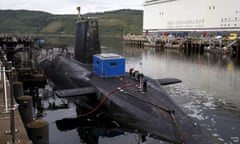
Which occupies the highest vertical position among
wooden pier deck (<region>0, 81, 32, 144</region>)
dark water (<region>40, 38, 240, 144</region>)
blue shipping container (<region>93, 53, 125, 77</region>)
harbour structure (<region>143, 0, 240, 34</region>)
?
harbour structure (<region>143, 0, 240, 34</region>)

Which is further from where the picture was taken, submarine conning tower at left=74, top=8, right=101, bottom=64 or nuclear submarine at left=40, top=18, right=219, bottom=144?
submarine conning tower at left=74, top=8, right=101, bottom=64

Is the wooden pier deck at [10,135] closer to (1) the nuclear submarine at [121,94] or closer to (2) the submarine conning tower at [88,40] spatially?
(1) the nuclear submarine at [121,94]

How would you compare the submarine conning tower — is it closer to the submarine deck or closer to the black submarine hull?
the black submarine hull

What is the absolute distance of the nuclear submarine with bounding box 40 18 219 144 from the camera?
35.9ft

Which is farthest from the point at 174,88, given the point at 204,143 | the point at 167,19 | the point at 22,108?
the point at 167,19

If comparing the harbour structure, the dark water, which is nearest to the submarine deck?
the dark water

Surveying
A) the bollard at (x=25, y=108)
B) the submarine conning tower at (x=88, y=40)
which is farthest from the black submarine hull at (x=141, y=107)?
the bollard at (x=25, y=108)

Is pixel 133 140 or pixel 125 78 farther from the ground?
pixel 125 78

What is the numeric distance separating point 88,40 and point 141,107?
8.97 meters

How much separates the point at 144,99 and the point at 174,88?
10366 millimetres

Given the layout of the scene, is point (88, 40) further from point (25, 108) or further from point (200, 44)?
point (200, 44)

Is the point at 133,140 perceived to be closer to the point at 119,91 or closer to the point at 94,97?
the point at 119,91

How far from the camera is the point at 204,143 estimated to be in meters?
9.98

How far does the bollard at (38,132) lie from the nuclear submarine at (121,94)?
5155 mm
